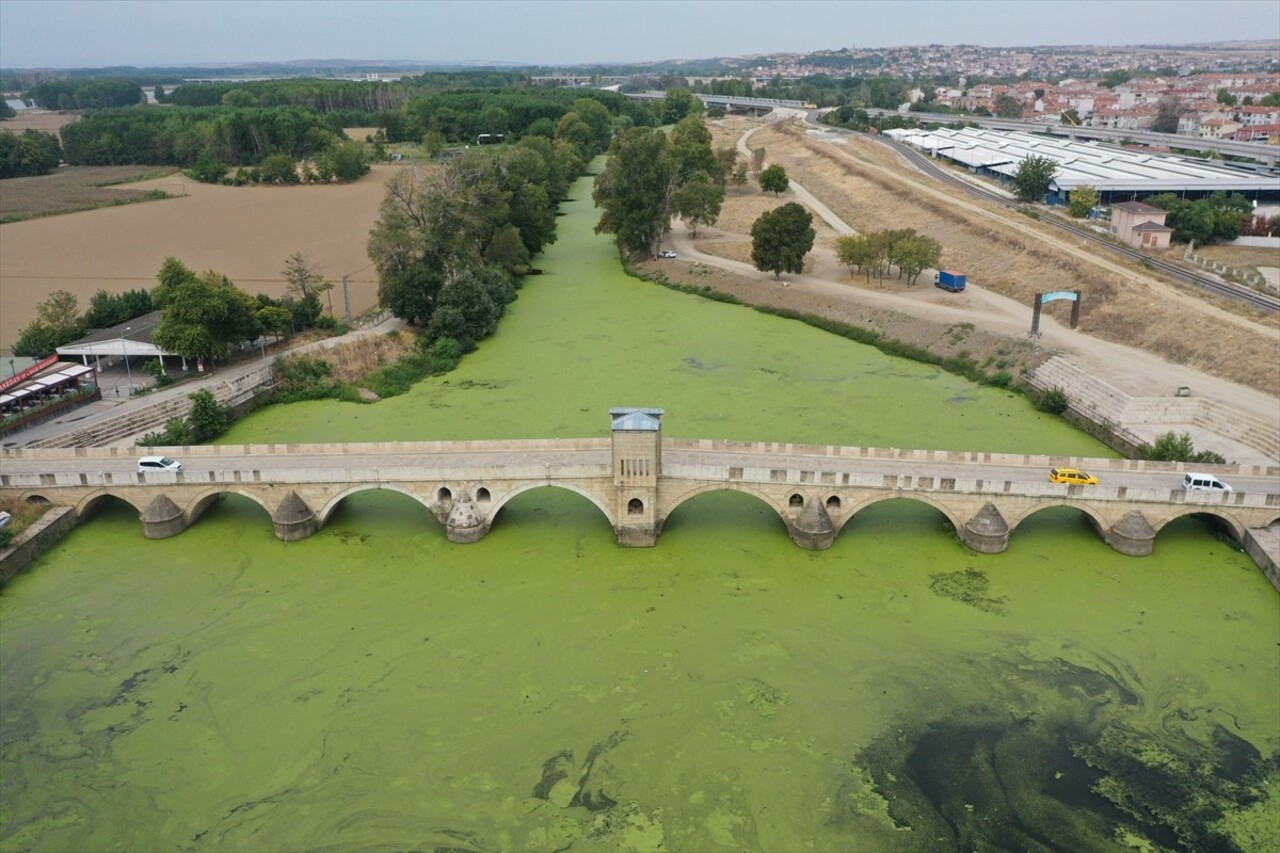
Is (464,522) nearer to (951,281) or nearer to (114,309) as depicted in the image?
(114,309)

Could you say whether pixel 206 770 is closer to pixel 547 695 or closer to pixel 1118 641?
pixel 547 695

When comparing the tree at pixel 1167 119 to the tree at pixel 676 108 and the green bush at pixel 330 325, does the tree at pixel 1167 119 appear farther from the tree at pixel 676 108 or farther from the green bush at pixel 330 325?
the green bush at pixel 330 325

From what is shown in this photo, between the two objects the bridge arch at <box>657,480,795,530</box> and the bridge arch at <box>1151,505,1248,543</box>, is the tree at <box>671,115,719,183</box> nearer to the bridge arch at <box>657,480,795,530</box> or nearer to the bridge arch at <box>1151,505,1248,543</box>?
the bridge arch at <box>657,480,795,530</box>

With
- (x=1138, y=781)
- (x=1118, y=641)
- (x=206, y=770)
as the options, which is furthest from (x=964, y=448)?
(x=206, y=770)

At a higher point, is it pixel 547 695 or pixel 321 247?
pixel 321 247

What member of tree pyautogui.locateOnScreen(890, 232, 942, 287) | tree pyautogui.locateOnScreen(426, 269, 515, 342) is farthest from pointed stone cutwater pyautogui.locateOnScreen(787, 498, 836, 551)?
tree pyautogui.locateOnScreen(890, 232, 942, 287)
